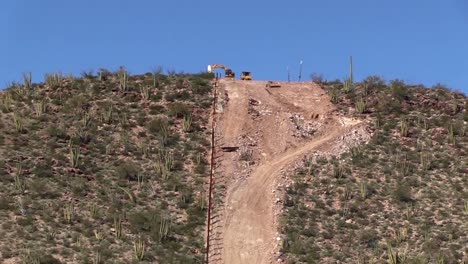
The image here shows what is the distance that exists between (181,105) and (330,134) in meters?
7.24

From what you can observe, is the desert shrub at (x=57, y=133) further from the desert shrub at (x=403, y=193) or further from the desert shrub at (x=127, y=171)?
the desert shrub at (x=403, y=193)

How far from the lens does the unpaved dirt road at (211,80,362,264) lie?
2977cm

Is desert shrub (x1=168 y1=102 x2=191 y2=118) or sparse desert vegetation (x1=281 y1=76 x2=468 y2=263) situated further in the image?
desert shrub (x1=168 y1=102 x2=191 y2=118)

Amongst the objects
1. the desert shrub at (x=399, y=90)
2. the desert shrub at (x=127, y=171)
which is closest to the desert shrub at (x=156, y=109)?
the desert shrub at (x=127, y=171)

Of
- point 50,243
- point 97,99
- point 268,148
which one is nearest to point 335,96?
point 268,148

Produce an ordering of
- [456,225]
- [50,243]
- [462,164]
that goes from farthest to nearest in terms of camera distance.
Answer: [462,164], [456,225], [50,243]

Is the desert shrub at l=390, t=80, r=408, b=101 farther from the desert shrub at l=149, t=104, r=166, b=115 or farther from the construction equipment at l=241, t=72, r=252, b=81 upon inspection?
the desert shrub at l=149, t=104, r=166, b=115

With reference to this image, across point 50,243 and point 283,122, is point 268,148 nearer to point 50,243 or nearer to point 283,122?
point 283,122

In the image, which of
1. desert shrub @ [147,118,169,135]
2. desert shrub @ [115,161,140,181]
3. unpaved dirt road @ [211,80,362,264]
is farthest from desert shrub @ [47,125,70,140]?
unpaved dirt road @ [211,80,362,264]

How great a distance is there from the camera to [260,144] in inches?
1433

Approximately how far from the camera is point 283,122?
38281 millimetres

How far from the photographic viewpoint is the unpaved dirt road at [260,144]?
2977 cm

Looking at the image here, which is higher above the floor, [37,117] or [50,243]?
[37,117]

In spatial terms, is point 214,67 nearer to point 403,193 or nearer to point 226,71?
point 226,71
